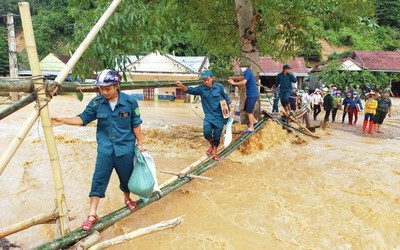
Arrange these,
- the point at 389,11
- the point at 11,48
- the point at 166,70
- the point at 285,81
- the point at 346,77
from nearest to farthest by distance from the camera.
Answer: the point at 285,81 → the point at 11,48 → the point at 166,70 → the point at 346,77 → the point at 389,11

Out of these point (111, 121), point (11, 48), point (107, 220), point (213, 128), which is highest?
point (11, 48)

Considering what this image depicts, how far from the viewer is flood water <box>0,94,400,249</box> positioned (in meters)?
3.72

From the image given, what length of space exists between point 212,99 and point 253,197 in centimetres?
162

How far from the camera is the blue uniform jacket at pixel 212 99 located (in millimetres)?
5273

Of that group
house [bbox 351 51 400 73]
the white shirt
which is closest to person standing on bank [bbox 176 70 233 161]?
the white shirt

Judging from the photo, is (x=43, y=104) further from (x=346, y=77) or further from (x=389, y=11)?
(x=389, y=11)

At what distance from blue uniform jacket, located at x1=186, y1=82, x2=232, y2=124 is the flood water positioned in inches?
41.8

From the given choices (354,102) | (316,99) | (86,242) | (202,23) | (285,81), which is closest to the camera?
(86,242)

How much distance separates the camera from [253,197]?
4.86 meters

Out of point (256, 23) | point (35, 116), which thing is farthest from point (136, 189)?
point (256, 23)

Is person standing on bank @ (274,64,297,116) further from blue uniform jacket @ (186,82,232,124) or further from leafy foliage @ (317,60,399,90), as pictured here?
leafy foliage @ (317,60,399,90)

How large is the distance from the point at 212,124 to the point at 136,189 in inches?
94.5

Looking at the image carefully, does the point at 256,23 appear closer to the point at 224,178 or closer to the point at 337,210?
the point at 224,178

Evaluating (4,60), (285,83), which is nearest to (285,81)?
(285,83)
